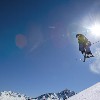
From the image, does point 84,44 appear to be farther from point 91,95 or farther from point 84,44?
point 91,95

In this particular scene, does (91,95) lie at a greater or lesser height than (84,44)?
lesser

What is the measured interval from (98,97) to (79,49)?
7283 mm

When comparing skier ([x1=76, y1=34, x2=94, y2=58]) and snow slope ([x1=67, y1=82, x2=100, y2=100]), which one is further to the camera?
skier ([x1=76, y1=34, x2=94, y2=58])

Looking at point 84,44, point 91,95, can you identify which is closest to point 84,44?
point 84,44

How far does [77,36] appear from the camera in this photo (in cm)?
2088

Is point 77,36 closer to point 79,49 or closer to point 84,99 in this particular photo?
point 79,49

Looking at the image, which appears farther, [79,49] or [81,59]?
[81,59]

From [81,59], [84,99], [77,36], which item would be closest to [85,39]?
[77,36]

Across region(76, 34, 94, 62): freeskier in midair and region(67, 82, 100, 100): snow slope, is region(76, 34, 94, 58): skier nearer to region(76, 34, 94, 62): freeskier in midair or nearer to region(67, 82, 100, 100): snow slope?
region(76, 34, 94, 62): freeskier in midair

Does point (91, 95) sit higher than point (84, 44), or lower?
lower

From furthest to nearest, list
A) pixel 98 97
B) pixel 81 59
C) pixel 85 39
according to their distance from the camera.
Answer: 1. pixel 81 59
2. pixel 85 39
3. pixel 98 97

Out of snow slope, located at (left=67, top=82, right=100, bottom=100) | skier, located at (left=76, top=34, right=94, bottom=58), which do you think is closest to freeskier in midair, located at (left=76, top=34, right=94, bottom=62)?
skier, located at (left=76, top=34, right=94, bottom=58)

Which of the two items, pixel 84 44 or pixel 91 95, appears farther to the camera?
pixel 84 44

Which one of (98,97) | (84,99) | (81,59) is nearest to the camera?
(98,97)
